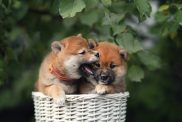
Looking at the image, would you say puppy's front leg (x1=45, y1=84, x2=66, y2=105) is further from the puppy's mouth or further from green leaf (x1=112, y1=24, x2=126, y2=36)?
green leaf (x1=112, y1=24, x2=126, y2=36)

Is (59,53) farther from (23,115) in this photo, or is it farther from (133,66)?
(23,115)

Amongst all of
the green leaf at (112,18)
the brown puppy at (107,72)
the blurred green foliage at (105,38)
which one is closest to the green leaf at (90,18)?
the blurred green foliage at (105,38)

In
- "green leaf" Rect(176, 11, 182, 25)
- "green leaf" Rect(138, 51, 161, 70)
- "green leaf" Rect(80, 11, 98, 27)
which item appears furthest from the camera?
"green leaf" Rect(80, 11, 98, 27)

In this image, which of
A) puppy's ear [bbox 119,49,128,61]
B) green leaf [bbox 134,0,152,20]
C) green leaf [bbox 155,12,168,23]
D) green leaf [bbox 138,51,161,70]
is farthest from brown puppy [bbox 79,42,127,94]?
green leaf [bbox 155,12,168,23]

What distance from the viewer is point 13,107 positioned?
7805 millimetres

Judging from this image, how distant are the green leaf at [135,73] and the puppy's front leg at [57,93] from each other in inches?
26.6

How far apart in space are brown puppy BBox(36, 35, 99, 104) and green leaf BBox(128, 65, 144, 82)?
560 millimetres

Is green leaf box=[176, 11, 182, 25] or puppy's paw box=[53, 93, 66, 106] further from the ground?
green leaf box=[176, 11, 182, 25]

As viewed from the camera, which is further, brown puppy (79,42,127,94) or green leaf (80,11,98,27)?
green leaf (80,11,98,27)

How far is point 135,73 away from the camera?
4273 millimetres

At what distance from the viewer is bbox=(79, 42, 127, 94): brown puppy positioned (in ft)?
12.2

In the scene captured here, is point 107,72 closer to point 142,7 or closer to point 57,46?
point 57,46

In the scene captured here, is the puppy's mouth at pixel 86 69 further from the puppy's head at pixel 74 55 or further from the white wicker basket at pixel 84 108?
the white wicker basket at pixel 84 108

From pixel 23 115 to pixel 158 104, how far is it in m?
2.34
